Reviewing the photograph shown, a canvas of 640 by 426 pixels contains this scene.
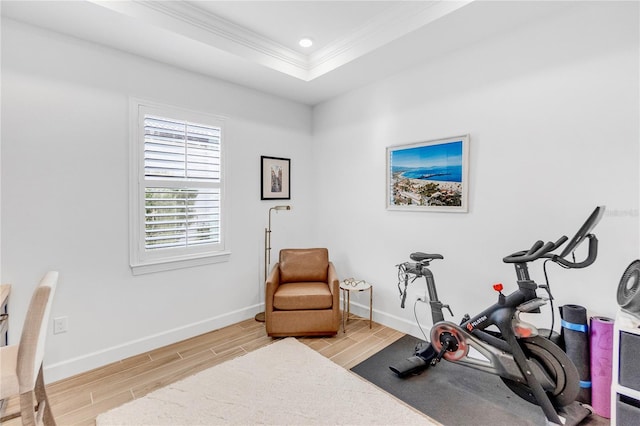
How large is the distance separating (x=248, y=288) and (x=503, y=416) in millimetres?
2629

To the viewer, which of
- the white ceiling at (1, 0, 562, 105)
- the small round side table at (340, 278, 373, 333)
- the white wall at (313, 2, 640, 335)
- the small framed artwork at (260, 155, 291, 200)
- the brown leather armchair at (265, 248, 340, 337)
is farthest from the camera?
the small framed artwork at (260, 155, 291, 200)

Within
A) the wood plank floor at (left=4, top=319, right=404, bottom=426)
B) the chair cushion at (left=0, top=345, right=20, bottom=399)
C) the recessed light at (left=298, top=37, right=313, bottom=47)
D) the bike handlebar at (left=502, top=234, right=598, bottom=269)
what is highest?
the recessed light at (left=298, top=37, right=313, bottom=47)

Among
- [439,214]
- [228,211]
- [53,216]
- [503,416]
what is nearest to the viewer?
[503,416]

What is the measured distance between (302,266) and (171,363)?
5.05ft

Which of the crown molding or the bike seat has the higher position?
the crown molding

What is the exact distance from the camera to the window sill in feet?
9.20

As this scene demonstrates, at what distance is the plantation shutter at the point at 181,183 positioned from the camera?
9.34 feet

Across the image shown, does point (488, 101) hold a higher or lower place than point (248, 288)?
higher

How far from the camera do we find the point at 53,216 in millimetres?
2369

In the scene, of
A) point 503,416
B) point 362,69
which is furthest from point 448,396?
point 362,69

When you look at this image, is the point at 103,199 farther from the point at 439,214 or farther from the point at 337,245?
the point at 439,214

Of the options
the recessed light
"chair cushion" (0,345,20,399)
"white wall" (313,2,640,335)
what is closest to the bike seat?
"white wall" (313,2,640,335)

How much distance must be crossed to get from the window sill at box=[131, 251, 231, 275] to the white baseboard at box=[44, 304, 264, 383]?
0.60 metres

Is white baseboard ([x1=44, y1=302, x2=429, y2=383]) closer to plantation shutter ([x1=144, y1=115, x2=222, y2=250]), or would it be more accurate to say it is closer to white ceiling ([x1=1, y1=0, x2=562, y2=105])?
plantation shutter ([x1=144, y1=115, x2=222, y2=250])
